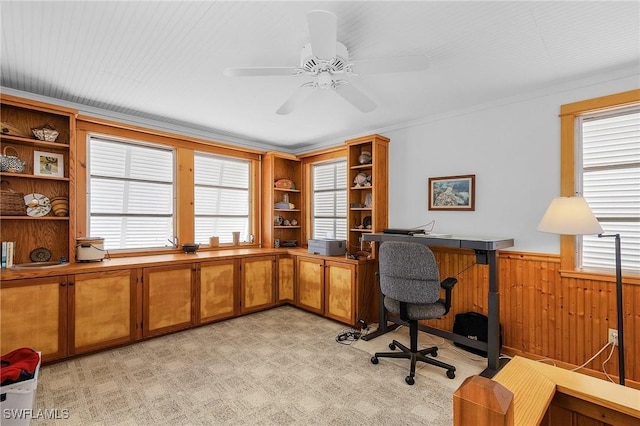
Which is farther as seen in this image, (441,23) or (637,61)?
(637,61)

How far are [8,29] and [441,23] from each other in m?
2.83

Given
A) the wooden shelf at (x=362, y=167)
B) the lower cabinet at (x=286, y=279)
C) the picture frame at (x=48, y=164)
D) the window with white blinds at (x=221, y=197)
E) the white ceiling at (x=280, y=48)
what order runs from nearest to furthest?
the white ceiling at (x=280, y=48), the picture frame at (x=48, y=164), the wooden shelf at (x=362, y=167), the window with white blinds at (x=221, y=197), the lower cabinet at (x=286, y=279)

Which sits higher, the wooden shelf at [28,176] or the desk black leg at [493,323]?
the wooden shelf at [28,176]

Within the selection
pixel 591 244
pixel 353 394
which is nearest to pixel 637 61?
pixel 591 244

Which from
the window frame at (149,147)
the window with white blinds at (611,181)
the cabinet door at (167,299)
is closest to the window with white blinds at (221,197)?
the window frame at (149,147)

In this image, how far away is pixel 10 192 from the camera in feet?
9.62

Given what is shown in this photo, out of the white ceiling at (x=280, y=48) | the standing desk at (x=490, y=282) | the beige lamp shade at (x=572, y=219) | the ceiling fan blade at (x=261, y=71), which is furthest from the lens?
the standing desk at (x=490, y=282)

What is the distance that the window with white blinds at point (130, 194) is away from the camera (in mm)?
3619

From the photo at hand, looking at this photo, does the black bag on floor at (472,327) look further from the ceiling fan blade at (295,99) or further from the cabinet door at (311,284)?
the ceiling fan blade at (295,99)

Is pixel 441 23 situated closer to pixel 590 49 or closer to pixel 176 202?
pixel 590 49

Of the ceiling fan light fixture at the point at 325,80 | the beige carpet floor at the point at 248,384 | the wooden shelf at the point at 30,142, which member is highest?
the ceiling fan light fixture at the point at 325,80

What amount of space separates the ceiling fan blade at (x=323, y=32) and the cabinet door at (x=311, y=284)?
2851 mm

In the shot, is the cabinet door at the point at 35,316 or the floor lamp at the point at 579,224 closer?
the floor lamp at the point at 579,224

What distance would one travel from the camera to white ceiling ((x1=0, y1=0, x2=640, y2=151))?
6.10 feet
